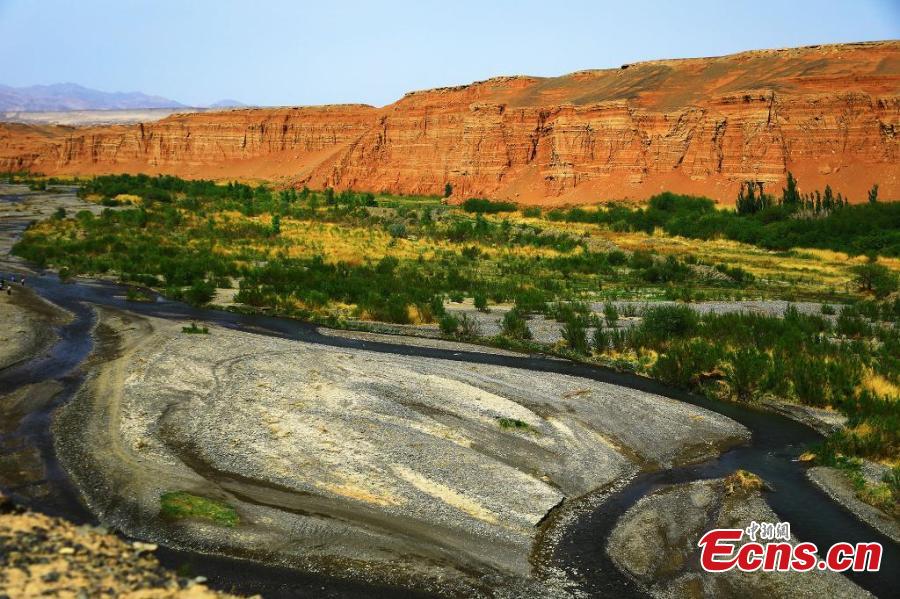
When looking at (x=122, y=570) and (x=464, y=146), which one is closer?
(x=122, y=570)

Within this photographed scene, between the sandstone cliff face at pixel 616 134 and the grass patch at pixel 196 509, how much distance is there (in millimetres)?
80646

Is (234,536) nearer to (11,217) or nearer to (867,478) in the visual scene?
(867,478)

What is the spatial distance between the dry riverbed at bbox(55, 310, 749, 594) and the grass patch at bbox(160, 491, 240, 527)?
7 cm

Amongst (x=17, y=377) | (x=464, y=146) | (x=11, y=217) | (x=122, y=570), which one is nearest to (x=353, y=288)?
(x=17, y=377)

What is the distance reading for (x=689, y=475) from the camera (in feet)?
54.9

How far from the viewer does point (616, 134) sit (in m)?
96.0

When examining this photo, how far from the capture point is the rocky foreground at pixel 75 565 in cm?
960

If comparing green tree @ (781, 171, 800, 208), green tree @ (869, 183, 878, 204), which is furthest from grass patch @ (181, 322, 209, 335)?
green tree @ (869, 183, 878, 204)

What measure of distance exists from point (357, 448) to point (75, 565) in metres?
7.06

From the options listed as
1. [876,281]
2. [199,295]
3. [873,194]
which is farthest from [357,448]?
[873,194]

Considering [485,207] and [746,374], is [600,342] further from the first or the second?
[485,207]

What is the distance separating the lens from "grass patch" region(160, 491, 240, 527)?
1322 centimetres

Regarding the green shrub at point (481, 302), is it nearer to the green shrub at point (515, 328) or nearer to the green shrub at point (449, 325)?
the green shrub at point (515, 328)

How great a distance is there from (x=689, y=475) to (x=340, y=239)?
45.8 meters
